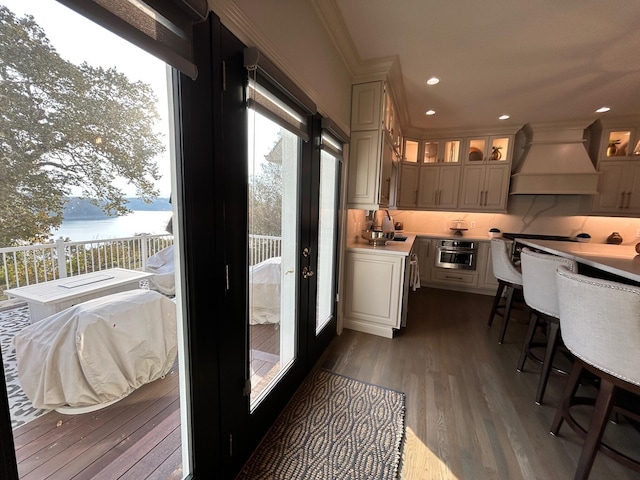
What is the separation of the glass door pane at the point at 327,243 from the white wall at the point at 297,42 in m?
0.45

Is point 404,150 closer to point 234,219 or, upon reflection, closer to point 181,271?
point 234,219

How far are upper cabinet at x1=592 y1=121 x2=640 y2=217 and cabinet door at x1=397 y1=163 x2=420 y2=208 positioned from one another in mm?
2628

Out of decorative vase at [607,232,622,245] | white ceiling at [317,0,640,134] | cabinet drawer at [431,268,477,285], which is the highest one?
white ceiling at [317,0,640,134]

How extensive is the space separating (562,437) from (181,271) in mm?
2431

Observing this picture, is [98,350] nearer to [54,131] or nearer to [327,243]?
[54,131]

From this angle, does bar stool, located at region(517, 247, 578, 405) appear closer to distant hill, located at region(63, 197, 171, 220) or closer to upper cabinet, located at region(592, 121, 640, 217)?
distant hill, located at region(63, 197, 171, 220)

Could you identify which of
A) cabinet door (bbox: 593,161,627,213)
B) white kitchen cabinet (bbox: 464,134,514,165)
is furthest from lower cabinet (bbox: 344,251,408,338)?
cabinet door (bbox: 593,161,627,213)

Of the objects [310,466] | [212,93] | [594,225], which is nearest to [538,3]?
[212,93]

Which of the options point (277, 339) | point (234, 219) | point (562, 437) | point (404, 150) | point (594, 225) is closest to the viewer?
point (234, 219)

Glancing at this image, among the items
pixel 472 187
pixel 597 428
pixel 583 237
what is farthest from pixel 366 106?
pixel 583 237

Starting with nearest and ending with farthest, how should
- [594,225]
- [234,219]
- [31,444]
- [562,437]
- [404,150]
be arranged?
[31,444] → [234,219] → [562,437] → [594,225] → [404,150]

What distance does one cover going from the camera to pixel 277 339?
181 centimetres

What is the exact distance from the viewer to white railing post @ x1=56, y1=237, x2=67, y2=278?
68 cm

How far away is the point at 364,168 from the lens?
110 inches
